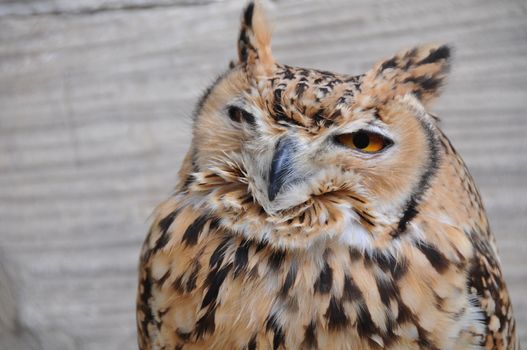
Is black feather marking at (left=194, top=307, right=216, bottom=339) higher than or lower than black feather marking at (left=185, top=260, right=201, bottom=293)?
lower

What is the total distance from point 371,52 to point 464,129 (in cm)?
26

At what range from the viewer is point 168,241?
3.32 feet

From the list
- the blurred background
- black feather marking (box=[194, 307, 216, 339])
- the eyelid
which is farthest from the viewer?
the blurred background

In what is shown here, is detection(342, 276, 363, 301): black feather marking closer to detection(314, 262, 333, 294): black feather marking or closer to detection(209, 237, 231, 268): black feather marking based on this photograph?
detection(314, 262, 333, 294): black feather marking

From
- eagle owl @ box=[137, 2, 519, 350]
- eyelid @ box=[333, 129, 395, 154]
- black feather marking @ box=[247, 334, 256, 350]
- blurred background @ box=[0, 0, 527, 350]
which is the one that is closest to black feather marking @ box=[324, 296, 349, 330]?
eagle owl @ box=[137, 2, 519, 350]

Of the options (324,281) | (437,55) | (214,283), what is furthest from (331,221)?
(437,55)

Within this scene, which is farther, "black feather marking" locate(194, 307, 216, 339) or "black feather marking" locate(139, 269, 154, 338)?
"black feather marking" locate(139, 269, 154, 338)

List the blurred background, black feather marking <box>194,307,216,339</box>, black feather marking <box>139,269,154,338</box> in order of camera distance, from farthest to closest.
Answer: the blurred background, black feather marking <box>139,269,154,338</box>, black feather marking <box>194,307,216,339</box>

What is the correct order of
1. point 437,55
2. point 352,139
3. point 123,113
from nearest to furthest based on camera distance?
point 352,139 → point 437,55 → point 123,113

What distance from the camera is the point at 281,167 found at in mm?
873

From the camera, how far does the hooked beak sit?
87cm

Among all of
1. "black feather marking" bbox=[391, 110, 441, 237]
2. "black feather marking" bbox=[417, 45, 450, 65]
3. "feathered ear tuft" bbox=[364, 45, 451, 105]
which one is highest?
"black feather marking" bbox=[417, 45, 450, 65]

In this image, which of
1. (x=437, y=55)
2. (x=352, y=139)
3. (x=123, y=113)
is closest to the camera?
(x=352, y=139)

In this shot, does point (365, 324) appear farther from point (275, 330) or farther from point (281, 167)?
point (281, 167)
